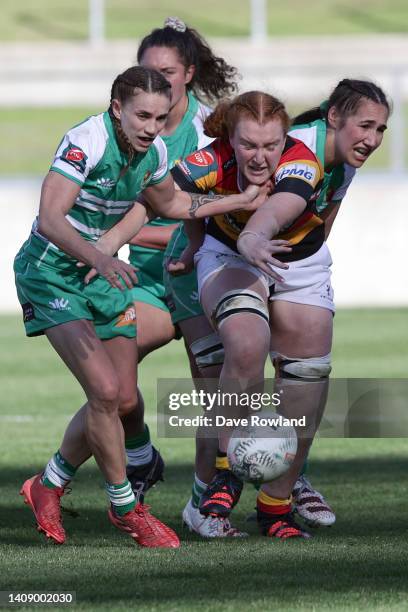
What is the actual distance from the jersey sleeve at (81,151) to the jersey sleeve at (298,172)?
0.76 m

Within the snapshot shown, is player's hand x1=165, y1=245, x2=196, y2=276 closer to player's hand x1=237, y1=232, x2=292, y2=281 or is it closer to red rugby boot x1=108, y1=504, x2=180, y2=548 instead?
player's hand x1=237, y1=232, x2=292, y2=281

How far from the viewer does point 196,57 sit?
→ 730 centimetres

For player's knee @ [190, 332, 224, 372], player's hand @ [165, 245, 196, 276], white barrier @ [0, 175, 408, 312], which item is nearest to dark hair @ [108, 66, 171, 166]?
player's hand @ [165, 245, 196, 276]

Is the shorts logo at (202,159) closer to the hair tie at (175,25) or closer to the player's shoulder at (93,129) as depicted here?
the player's shoulder at (93,129)

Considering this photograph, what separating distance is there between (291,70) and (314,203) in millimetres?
11501

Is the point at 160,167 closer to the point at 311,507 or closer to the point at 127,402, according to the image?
the point at 127,402

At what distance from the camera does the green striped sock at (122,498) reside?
5.79 m

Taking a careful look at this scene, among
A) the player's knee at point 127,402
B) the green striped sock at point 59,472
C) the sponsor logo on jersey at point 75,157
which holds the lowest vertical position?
the green striped sock at point 59,472

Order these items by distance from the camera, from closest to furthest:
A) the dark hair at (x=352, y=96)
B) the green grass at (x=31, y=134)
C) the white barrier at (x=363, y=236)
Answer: the dark hair at (x=352, y=96) < the white barrier at (x=363, y=236) < the green grass at (x=31, y=134)

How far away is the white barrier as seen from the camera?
52.1 ft

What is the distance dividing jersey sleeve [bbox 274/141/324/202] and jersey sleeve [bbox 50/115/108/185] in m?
0.76

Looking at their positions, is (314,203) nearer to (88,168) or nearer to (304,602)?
(88,168)

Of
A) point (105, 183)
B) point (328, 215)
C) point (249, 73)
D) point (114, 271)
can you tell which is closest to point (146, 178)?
point (105, 183)

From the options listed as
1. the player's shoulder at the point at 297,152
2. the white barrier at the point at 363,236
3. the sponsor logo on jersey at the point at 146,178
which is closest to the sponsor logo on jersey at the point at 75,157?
the sponsor logo on jersey at the point at 146,178
